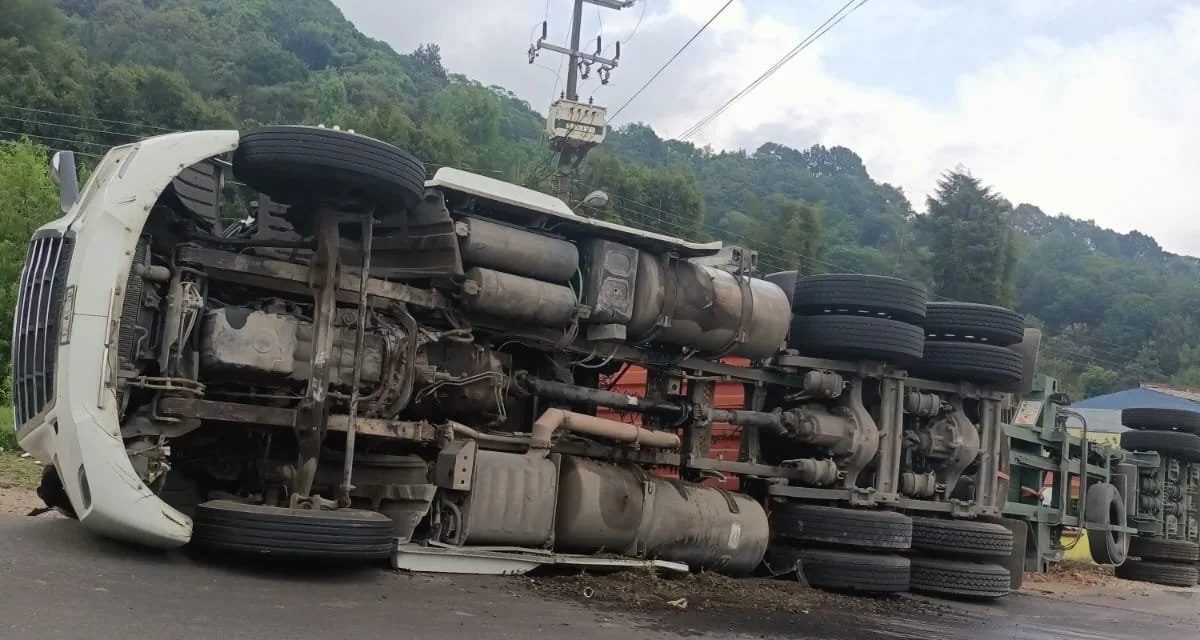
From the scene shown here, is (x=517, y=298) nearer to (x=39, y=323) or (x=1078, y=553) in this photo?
(x=39, y=323)

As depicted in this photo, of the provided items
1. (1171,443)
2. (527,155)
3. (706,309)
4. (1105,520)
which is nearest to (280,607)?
(706,309)

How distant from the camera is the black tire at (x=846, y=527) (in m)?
6.85

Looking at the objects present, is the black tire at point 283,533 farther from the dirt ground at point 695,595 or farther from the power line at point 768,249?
the power line at point 768,249

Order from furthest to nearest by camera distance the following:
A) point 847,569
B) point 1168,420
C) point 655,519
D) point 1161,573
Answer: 1. point 1168,420
2. point 1161,573
3. point 847,569
4. point 655,519

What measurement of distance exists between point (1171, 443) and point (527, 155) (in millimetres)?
41041

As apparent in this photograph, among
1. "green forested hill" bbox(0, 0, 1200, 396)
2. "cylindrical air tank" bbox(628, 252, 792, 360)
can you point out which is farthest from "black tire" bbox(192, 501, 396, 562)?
"green forested hill" bbox(0, 0, 1200, 396)

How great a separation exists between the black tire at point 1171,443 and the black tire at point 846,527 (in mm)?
6157

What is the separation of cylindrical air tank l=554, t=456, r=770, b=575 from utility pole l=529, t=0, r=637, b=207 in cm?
2111

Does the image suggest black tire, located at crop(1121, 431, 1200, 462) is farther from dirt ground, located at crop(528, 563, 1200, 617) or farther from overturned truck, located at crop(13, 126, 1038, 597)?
dirt ground, located at crop(528, 563, 1200, 617)

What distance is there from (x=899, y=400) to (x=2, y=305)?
11.5m

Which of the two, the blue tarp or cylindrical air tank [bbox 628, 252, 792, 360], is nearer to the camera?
cylindrical air tank [bbox 628, 252, 792, 360]

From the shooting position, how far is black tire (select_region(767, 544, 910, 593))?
22.3 ft

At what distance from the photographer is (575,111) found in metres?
28.2

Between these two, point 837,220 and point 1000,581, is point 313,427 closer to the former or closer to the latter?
point 1000,581
